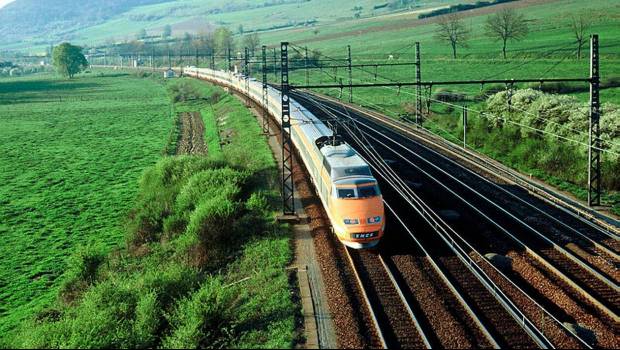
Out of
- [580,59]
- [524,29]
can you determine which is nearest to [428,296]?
[580,59]

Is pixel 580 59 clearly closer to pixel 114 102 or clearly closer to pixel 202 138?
pixel 202 138

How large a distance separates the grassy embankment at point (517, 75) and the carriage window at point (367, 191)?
15647 millimetres

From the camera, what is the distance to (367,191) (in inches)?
984

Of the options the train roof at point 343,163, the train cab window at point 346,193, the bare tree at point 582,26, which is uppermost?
the bare tree at point 582,26

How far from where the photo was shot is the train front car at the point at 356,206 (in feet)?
78.8

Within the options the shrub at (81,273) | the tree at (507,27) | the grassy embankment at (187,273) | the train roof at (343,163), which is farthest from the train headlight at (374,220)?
the tree at (507,27)

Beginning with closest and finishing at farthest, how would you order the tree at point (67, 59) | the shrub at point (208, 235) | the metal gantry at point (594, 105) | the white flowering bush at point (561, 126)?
the shrub at point (208, 235) < the metal gantry at point (594, 105) < the white flowering bush at point (561, 126) < the tree at point (67, 59)

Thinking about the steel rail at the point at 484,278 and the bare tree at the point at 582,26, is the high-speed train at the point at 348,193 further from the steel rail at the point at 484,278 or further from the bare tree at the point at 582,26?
the bare tree at the point at 582,26

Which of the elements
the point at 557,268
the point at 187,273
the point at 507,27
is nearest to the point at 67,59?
the point at 507,27

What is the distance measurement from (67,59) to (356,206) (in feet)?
570

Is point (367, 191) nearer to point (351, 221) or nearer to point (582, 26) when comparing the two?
point (351, 221)

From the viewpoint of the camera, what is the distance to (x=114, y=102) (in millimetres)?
114375

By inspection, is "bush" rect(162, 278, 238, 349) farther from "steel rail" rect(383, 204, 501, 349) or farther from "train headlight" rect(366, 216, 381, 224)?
"steel rail" rect(383, 204, 501, 349)

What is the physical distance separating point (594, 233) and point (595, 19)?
11032cm
